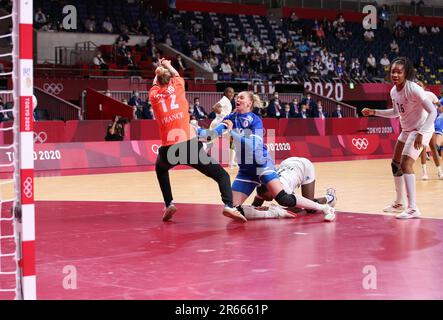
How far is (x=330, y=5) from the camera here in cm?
4688

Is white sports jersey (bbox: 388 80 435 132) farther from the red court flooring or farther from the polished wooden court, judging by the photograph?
the red court flooring

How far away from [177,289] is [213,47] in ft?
100

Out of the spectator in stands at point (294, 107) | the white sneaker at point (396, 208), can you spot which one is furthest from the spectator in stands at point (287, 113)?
the white sneaker at point (396, 208)

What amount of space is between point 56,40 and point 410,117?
23942 millimetres

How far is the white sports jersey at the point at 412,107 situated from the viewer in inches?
434

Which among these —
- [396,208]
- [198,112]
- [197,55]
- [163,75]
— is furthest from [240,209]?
[197,55]

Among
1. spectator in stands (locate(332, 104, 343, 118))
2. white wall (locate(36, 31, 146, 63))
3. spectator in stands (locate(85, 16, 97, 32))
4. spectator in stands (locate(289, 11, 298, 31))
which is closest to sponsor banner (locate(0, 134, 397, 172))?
spectator in stands (locate(332, 104, 343, 118))

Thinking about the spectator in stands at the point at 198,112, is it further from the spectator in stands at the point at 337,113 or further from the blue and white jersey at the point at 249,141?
the blue and white jersey at the point at 249,141

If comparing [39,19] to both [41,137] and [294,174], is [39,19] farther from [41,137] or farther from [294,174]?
[294,174]

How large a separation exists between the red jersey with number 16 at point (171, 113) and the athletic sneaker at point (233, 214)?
1.06 meters

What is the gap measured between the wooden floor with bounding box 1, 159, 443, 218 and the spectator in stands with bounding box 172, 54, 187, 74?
12271 mm

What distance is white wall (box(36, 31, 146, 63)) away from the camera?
32.5 m

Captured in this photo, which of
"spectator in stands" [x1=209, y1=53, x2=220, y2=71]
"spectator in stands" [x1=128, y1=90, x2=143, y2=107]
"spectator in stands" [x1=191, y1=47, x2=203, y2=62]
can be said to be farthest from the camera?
"spectator in stands" [x1=191, y1=47, x2=203, y2=62]
